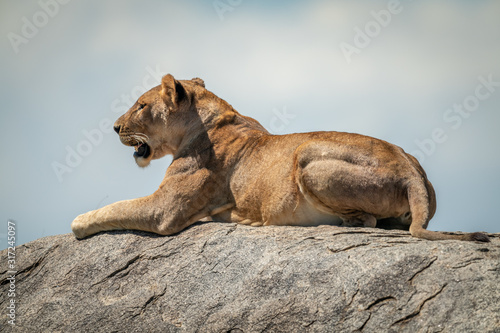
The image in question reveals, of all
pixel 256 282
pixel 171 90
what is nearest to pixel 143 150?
pixel 171 90

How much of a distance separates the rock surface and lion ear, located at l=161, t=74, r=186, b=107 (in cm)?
254

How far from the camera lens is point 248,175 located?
36.1 feet

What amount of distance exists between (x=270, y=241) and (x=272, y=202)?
1115 millimetres

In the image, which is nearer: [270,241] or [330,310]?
[330,310]

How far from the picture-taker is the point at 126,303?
9.43m

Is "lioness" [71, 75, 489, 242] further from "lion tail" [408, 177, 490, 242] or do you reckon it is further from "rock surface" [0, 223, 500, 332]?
"rock surface" [0, 223, 500, 332]

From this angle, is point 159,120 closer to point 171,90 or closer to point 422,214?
point 171,90

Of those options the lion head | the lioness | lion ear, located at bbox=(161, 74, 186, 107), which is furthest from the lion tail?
lion ear, located at bbox=(161, 74, 186, 107)

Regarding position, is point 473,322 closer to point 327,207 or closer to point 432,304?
point 432,304

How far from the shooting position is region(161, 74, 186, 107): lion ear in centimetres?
1152

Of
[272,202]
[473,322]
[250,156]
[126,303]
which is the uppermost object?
[250,156]

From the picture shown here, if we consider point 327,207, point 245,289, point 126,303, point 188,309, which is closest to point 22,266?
point 126,303

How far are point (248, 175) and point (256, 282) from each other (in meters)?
2.65

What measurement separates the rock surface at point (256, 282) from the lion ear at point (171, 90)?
2544mm
